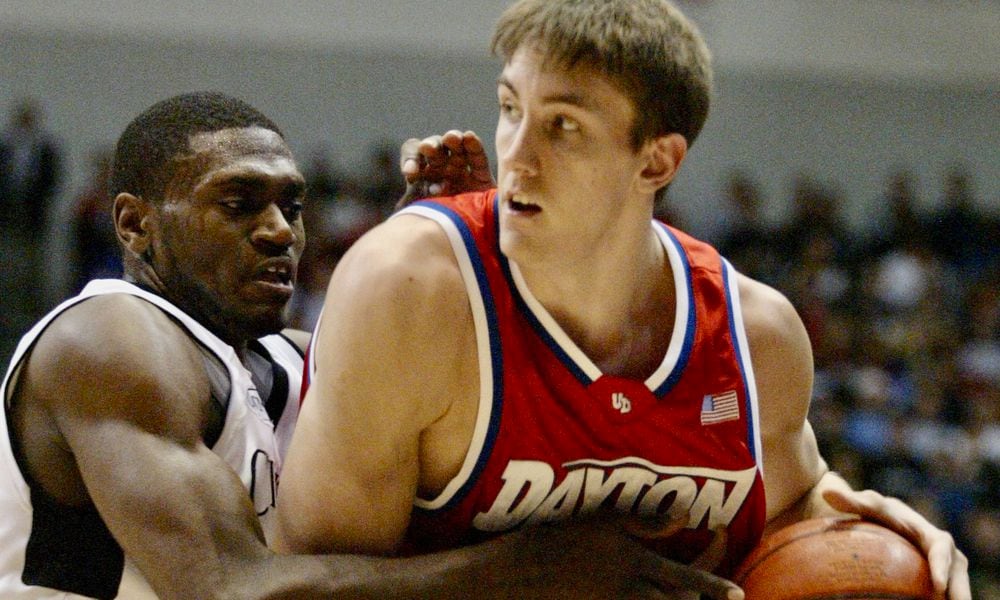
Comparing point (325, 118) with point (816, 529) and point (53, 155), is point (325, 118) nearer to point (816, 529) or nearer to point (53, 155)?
point (53, 155)

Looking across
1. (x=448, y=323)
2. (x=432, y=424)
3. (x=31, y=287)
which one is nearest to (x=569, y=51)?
(x=448, y=323)

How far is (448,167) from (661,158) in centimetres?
64

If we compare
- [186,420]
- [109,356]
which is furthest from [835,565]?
[109,356]

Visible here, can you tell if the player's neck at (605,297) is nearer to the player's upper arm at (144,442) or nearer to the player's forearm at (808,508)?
the player's forearm at (808,508)

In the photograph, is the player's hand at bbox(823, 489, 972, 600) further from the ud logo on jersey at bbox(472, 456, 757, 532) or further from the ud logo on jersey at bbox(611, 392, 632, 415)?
the ud logo on jersey at bbox(611, 392, 632, 415)

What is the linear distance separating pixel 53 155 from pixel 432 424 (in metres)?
7.80

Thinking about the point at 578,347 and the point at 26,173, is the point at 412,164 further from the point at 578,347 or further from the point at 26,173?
the point at 26,173

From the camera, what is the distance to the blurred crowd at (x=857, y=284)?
8008 millimetres

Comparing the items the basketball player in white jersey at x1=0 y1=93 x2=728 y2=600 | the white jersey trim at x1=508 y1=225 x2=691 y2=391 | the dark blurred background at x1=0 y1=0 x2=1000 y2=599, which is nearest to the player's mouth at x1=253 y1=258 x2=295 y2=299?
the basketball player in white jersey at x1=0 y1=93 x2=728 y2=600

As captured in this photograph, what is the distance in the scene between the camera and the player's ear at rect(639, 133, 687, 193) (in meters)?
2.60

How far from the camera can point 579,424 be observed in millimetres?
2600

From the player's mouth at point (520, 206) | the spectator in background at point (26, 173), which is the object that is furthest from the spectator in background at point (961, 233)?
the player's mouth at point (520, 206)

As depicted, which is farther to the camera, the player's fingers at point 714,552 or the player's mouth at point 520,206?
the player's fingers at point 714,552

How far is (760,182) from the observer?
1152 cm
